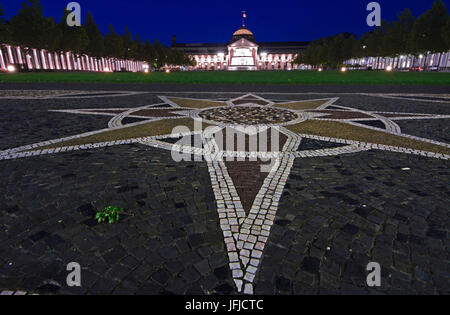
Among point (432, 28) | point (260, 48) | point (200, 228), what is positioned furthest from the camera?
point (260, 48)

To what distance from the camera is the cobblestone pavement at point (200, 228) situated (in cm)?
293

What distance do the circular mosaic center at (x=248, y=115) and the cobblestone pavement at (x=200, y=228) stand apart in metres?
4.36

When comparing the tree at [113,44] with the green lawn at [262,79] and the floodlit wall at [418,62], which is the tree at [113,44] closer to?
the green lawn at [262,79]

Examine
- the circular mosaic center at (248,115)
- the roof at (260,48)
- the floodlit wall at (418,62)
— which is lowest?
the circular mosaic center at (248,115)

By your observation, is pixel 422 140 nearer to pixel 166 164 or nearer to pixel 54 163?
pixel 166 164

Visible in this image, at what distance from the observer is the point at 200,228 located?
3.80 meters

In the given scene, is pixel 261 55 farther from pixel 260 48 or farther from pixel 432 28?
pixel 432 28

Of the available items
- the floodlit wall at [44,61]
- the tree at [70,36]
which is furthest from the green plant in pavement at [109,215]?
the tree at [70,36]

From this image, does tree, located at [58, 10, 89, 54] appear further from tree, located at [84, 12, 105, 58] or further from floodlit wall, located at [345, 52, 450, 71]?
floodlit wall, located at [345, 52, 450, 71]

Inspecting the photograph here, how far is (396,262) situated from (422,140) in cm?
630

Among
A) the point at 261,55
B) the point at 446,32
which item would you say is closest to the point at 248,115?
the point at 446,32

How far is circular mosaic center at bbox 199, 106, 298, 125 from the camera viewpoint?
10.5 meters

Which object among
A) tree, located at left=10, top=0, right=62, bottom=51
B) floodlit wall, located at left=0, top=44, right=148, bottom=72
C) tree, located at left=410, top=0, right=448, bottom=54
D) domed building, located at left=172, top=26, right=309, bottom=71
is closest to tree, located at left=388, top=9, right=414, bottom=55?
tree, located at left=410, top=0, right=448, bottom=54

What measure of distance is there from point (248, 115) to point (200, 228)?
8.46 m
